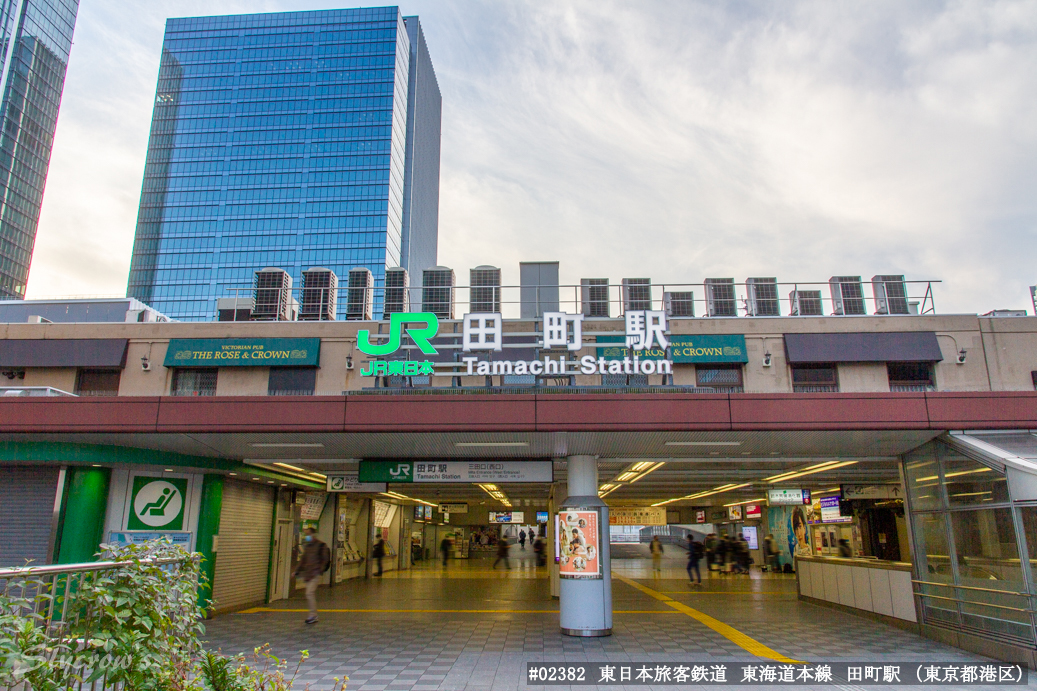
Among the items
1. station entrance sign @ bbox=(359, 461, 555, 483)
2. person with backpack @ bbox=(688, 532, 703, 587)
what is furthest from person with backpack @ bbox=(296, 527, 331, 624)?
person with backpack @ bbox=(688, 532, 703, 587)

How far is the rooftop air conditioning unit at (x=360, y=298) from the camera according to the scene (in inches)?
810

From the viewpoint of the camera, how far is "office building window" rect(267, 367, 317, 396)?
62.2ft

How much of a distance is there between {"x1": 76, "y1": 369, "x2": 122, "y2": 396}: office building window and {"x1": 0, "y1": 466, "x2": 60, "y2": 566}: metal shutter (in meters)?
7.78

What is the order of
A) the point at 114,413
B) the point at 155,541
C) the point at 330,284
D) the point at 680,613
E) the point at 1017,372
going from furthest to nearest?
the point at 330,284
the point at 1017,372
the point at 680,613
the point at 114,413
the point at 155,541

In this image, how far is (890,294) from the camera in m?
20.9

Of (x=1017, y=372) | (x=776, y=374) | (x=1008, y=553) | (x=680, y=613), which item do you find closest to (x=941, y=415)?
(x=1008, y=553)

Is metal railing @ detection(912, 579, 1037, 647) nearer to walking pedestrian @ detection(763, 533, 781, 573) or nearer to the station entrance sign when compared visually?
the station entrance sign

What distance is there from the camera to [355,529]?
24.3 metres

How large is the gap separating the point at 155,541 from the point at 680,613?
11.9 meters

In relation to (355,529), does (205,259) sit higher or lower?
higher

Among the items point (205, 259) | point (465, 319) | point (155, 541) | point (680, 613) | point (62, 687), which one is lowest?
point (680, 613)

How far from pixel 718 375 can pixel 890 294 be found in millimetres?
7038

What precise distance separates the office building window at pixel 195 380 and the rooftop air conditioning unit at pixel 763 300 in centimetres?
1698

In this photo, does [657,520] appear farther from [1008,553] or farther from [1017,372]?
[1008,553]
